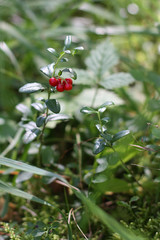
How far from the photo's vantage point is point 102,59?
→ 4.94 feet

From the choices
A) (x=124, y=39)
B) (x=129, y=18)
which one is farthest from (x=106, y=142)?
(x=129, y=18)

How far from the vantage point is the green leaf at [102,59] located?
4.73 feet

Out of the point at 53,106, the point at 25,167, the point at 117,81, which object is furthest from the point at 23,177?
the point at 117,81

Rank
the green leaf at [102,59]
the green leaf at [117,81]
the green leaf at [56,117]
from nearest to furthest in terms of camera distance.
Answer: the green leaf at [56,117] → the green leaf at [117,81] → the green leaf at [102,59]

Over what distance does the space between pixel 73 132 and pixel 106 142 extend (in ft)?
1.85

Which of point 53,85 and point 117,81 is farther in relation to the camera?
point 117,81

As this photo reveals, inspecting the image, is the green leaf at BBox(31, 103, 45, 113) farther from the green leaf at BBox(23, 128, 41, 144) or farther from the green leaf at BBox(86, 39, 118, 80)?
the green leaf at BBox(86, 39, 118, 80)

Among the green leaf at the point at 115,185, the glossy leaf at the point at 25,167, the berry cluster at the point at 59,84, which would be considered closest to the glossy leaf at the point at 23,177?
the glossy leaf at the point at 25,167

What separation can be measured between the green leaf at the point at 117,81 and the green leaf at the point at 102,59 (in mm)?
72

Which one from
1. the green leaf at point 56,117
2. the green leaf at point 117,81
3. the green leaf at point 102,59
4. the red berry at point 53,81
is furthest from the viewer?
the green leaf at point 102,59

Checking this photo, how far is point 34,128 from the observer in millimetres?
1013

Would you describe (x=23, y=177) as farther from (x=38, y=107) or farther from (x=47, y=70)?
(x=47, y=70)

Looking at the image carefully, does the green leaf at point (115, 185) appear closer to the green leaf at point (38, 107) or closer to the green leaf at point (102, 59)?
the green leaf at point (38, 107)

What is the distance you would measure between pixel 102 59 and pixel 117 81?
0.22 metres
